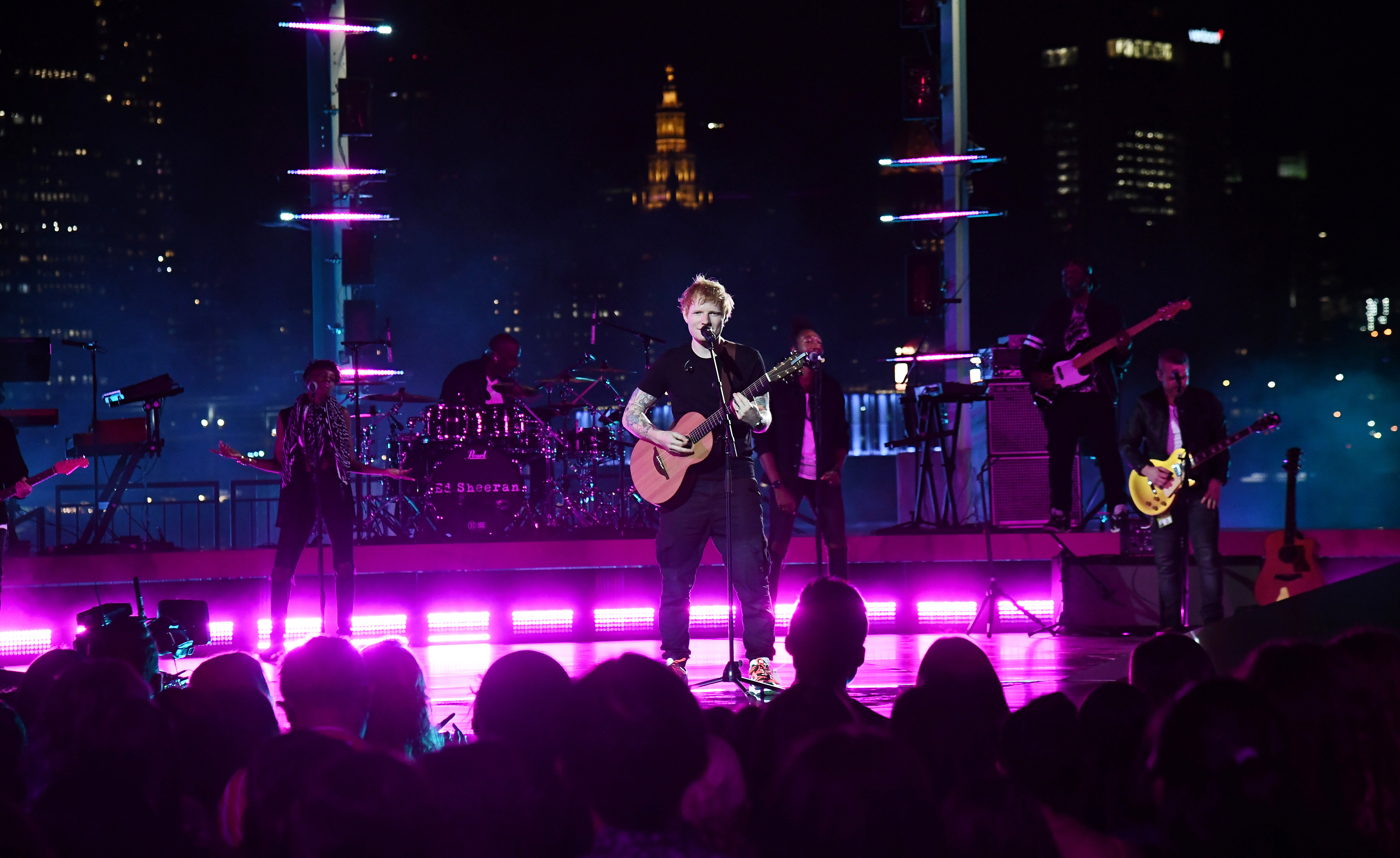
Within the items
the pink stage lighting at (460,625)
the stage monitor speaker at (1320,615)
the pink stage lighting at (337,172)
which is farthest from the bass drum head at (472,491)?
the stage monitor speaker at (1320,615)

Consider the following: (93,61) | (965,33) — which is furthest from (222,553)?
(93,61)

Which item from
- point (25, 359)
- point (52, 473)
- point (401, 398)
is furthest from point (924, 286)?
point (25, 359)

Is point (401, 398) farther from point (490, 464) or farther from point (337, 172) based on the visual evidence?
A: point (337, 172)

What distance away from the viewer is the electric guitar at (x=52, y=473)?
22.7 ft

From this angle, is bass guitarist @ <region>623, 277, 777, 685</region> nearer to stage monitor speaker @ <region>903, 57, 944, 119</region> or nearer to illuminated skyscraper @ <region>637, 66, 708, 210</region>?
stage monitor speaker @ <region>903, 57, 944, 119</region>

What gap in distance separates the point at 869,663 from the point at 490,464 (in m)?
4.97

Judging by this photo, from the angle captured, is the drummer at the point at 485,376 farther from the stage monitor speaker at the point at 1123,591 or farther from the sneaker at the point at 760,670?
the sneaker at the point at 760,670

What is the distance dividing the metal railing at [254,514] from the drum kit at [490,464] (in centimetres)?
112

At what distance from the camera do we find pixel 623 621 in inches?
347

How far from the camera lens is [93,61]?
653 inches

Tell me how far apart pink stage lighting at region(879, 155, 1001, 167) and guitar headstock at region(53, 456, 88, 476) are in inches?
281

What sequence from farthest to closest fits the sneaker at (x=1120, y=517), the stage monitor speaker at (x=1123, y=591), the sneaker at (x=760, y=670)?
the sneaker at (x=1120, y=517), the stage monitor speaker at (x=1123, y=591), the sneaker at (x=760, y=670)

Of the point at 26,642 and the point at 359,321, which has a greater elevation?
the point at 359,321

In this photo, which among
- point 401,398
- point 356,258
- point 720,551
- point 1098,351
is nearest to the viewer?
point 720,551
